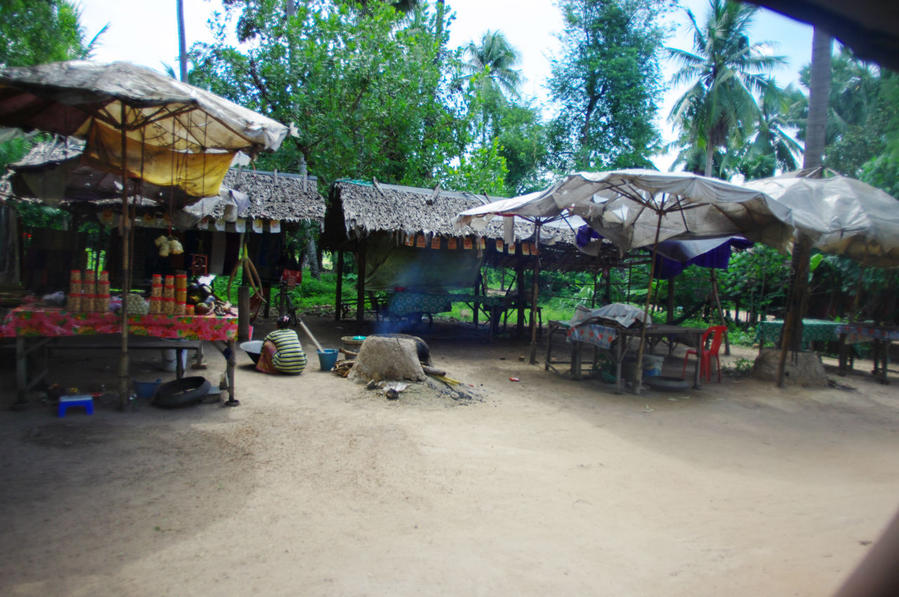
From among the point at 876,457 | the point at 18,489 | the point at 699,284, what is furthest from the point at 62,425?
the point at 699,284

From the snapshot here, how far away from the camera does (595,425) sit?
20.3 ft

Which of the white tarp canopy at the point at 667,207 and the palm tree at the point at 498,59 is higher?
the palm tree at the point at 498,59

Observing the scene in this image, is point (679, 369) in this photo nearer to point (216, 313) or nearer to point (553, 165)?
point (216, 313)

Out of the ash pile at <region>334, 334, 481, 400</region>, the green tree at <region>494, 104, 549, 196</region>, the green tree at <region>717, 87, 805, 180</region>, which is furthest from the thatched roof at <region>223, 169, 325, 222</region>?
the green tree at <region>717, 87, 805, 180</region>

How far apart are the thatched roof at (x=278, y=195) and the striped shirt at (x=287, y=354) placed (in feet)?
11.0

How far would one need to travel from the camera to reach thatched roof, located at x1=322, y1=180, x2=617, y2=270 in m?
11.1

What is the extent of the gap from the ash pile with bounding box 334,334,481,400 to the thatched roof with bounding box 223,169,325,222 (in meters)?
4.17

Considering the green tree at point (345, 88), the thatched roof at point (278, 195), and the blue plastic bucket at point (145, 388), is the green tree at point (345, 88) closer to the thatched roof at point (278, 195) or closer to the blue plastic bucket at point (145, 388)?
the thatched roof at point (278, 195)

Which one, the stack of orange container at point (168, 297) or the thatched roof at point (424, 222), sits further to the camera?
the thatched roof at point (424, 222)

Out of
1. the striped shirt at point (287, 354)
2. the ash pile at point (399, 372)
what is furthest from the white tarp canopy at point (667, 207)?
the striped shirt at point (287, 354)

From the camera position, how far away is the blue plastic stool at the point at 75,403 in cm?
513

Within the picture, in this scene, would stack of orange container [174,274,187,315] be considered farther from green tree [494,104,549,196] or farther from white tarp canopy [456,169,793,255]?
green tree [494,104,549,196]

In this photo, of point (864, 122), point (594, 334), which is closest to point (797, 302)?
point (594, 334)

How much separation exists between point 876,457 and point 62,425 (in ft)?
24.9
